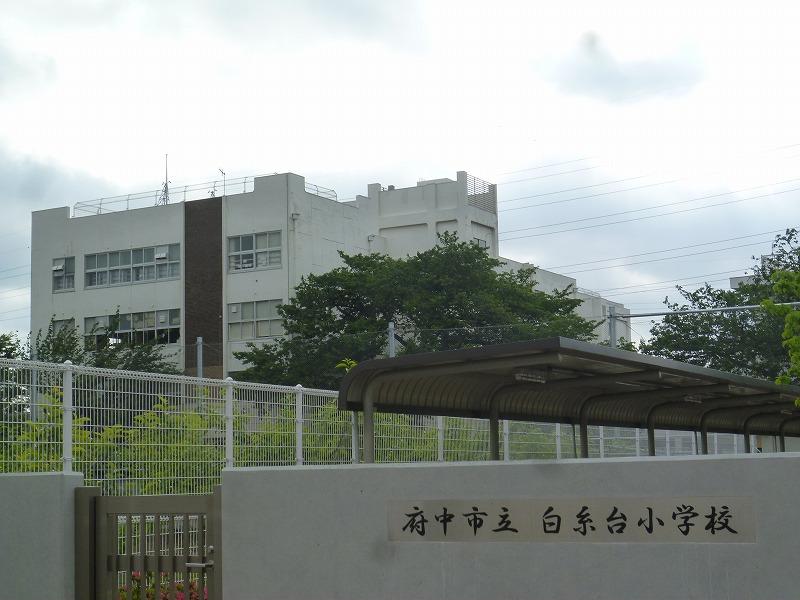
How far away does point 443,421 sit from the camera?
713 inches

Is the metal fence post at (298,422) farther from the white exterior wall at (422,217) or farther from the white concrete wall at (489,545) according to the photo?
the white exterior wall at (422,217)

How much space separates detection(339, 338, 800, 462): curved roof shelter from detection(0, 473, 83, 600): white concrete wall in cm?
261

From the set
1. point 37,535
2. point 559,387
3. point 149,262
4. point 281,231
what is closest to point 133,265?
point 149,262

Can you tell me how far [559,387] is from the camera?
1156cm

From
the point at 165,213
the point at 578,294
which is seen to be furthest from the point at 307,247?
Result: the point at 578,294

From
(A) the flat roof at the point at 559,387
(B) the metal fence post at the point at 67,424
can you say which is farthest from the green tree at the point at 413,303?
(B) the metal fence post at the point at 67,424

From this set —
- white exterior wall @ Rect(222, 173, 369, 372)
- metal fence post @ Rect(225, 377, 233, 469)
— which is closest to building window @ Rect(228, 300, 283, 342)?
white exterior wall @ Rect(222, 173, 369, 372)

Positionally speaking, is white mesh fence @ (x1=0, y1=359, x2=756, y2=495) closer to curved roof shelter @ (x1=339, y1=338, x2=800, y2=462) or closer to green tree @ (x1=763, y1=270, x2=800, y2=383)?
curved roof shelter @ (x1=339, y1=338, x2=800, y2=462)

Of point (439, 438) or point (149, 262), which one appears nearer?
point (439, 438)

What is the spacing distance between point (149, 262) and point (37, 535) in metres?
46.5

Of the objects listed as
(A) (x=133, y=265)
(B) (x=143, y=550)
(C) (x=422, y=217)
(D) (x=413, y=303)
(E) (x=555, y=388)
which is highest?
(C) (x=422, y=217)

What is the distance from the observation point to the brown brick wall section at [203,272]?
178ft

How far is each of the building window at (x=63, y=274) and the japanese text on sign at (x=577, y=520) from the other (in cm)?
5209

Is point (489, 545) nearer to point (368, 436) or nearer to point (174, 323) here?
point (368, 436)
